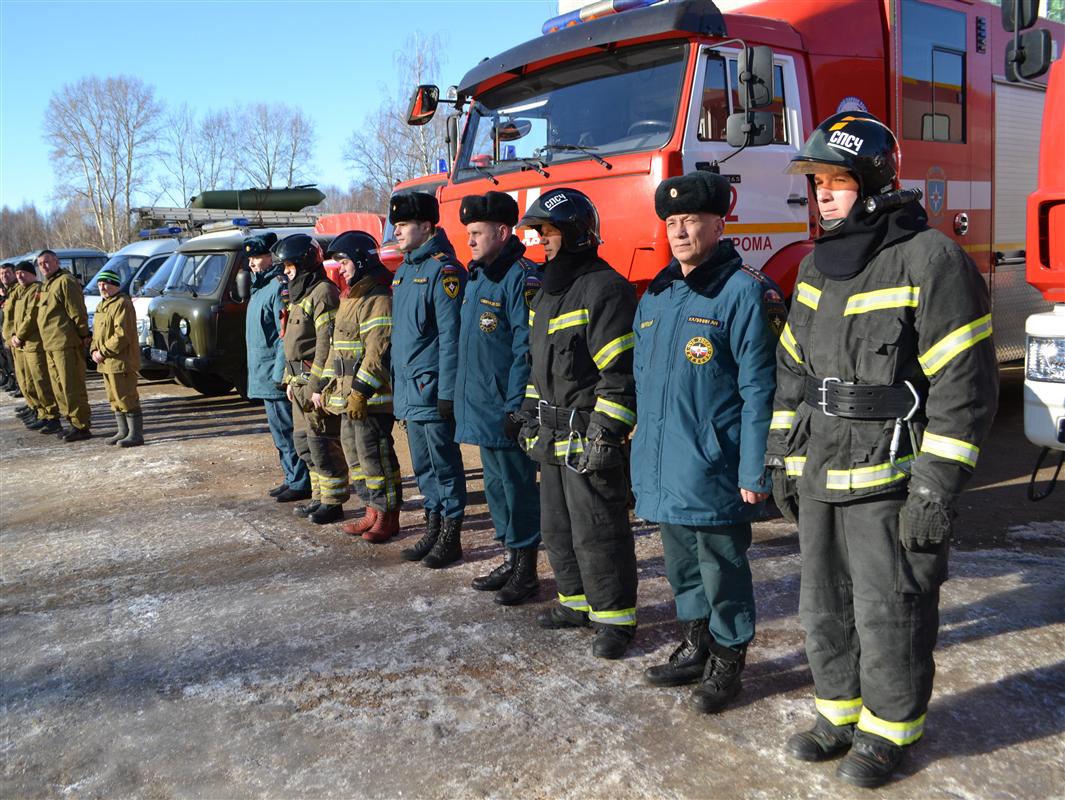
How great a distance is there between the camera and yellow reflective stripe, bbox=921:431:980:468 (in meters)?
2.64

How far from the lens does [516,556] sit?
4.82 meters

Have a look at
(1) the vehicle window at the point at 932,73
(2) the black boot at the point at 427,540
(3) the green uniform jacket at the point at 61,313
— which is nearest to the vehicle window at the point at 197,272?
(3) the green uniform jacket at the point at 61,313

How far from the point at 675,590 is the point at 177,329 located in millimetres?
9435

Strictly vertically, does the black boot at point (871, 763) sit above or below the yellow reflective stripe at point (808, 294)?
below

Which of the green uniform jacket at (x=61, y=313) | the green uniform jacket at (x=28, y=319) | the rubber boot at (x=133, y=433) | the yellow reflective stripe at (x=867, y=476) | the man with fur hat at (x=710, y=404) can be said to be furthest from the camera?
the green uniform jacket at (x=28, y=319)

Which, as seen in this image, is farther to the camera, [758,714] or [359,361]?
[359,361]

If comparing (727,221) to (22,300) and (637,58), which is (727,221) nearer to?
(637,58)

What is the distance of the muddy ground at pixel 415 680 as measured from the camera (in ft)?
10.1

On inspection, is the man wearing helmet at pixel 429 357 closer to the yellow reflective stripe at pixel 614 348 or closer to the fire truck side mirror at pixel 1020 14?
the yellow reflective stripe at pixel 614 348

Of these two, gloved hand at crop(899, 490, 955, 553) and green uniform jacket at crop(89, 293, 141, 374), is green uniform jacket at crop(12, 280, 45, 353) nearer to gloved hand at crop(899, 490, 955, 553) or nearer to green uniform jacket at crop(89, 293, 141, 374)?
green uniform jacket at crop(89, 293, 141, 374)

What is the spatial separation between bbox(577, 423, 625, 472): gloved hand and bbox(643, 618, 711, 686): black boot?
72cm

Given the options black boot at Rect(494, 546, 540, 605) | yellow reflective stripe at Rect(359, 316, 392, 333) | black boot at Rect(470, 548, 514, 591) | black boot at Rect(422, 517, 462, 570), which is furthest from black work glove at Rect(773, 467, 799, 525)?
yellow reflective stripe at Rect(359, 316, 392, 333)

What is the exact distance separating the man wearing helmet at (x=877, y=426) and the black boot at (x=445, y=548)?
8.73 ft

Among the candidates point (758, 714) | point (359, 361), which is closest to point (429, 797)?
point (758, 714)
